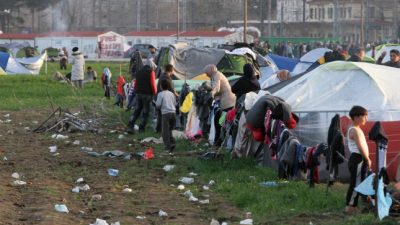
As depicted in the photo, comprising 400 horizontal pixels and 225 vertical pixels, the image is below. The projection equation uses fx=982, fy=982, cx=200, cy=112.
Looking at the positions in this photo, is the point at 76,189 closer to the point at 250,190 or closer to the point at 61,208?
the point at 61,208

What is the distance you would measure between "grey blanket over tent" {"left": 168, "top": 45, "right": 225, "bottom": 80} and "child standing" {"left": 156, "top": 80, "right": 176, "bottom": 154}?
34.0 feet

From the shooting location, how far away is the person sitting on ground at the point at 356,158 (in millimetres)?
11586

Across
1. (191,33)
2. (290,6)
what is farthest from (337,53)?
(290,6)

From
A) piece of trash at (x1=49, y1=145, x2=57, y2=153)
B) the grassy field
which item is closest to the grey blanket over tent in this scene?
the grassy field

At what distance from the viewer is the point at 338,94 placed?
1537 centimetres

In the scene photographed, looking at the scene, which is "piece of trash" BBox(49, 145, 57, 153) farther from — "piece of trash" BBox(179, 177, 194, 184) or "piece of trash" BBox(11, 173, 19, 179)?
"piece of trash" BBox(179, 177, 194, 184)

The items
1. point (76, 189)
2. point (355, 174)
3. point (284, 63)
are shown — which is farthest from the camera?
point (284, 63)

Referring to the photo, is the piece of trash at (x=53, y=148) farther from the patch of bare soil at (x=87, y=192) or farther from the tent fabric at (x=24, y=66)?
the tent fabric at (x=24, y=66)

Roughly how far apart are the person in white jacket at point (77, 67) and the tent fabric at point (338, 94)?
17.5 m

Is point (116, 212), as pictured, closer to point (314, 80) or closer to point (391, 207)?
point (391, 207)

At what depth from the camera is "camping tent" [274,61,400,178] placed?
14828 mm

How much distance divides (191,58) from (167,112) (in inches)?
451

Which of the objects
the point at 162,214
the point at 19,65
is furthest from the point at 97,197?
the point at 19,65

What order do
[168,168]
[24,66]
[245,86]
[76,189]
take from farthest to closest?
[24,66]
[245,86]
[168,168]
[76,189]
